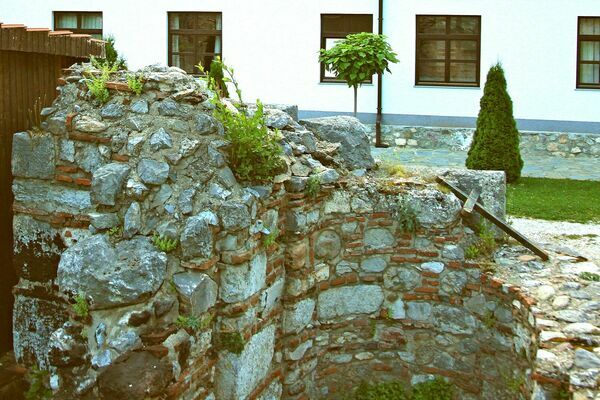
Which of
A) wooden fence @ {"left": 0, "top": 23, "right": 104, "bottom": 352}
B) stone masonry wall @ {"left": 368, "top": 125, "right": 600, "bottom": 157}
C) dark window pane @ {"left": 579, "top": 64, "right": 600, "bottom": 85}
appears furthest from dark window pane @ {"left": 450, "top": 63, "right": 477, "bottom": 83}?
wooden fence @ {"left": 0, "top": 23, "right": 104, "bottom": 352}

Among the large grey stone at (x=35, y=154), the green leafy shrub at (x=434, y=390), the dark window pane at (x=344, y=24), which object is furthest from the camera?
the dark window pane at (x=344, y=24)

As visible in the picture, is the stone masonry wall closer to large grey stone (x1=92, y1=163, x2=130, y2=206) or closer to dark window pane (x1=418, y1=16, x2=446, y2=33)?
dark window pane (x1=418, y1=16, x2=446, y2=33)

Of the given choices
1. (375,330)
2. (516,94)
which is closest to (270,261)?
(375,330)

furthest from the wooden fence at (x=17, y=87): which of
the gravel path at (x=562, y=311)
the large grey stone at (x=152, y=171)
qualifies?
the gravel path at (x=562, y=311)

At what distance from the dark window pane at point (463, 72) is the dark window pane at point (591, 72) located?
6.69 ft

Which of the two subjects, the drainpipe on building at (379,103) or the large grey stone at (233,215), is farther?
the drainpipe on building at (379,103)

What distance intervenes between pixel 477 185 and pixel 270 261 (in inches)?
88.2

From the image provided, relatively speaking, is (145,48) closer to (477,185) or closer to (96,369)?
(477,185)

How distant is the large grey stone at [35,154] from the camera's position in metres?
4.84

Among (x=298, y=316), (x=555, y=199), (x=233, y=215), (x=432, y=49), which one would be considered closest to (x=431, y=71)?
(x=432, y=49)

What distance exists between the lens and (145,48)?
16.6 m

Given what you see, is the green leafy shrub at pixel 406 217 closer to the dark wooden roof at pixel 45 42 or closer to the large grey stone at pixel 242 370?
the large grey stone at pixel 242 370

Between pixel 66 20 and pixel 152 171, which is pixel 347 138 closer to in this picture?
pixel 152 171

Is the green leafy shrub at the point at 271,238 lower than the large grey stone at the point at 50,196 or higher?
lower
